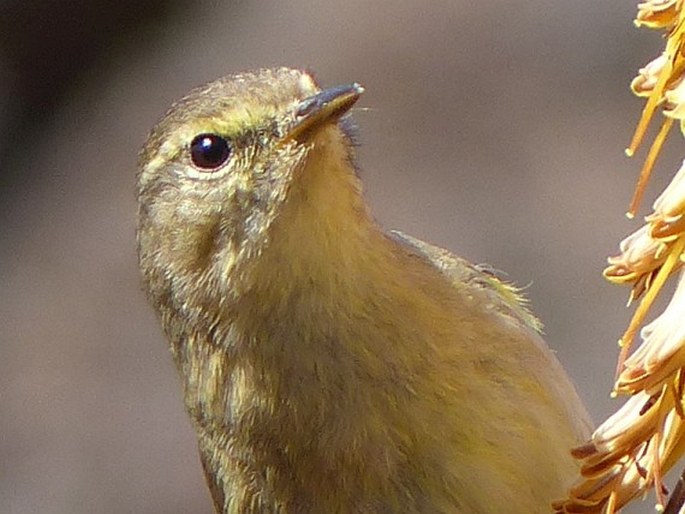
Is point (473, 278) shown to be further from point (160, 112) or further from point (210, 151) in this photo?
point (160, 112)

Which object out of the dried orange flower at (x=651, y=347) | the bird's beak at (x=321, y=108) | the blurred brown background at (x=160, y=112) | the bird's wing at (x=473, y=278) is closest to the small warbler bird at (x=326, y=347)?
the bird's beak at (x=321, y=108)

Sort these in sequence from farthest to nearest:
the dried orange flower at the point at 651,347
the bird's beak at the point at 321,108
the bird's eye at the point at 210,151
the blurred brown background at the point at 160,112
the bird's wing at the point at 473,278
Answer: the blurred brown background at the point at 160,112 < the bird's wing at the point at 473,278 < the bird's eye at the point at 210,151 < the bird's beak at the point at 321,108 < the dried orange flower at the point at 651,347

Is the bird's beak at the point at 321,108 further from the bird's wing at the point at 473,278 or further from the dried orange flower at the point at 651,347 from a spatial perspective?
the dried orange flower at the point at 651,347

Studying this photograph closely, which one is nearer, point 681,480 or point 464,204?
point 681,480

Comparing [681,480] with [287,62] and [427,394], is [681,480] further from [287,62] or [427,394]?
[287,62]

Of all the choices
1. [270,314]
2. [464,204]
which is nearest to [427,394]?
[270,314]

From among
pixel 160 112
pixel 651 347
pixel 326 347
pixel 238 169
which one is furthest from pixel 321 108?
Answer: pixel 160 112

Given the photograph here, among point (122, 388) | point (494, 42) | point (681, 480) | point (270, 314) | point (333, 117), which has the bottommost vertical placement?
point (681, 480)
